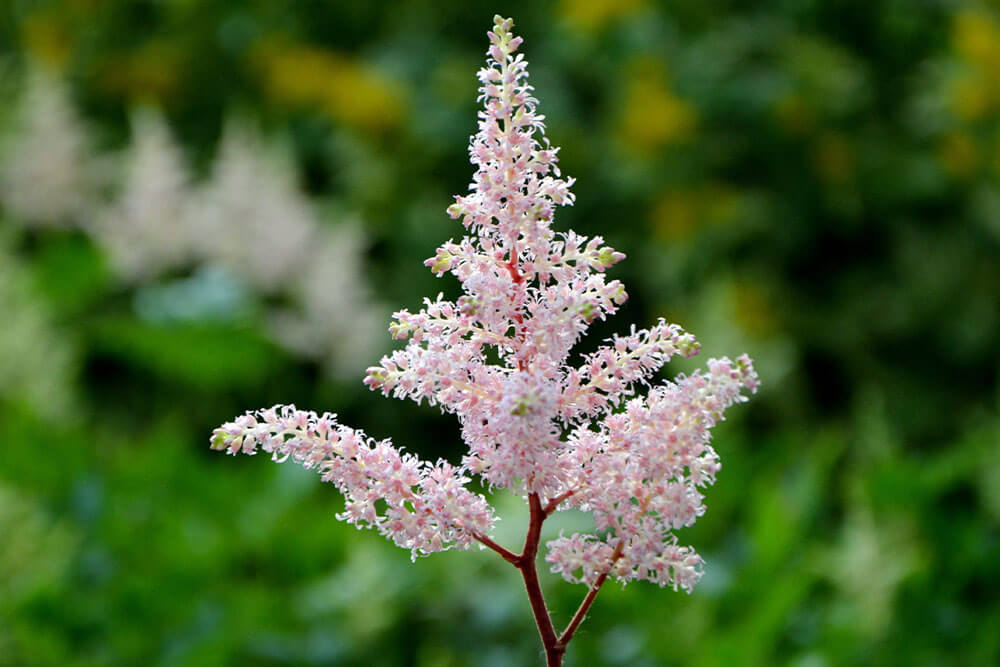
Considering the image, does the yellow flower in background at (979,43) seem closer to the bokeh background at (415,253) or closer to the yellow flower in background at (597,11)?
the bokeh background at (415,253)

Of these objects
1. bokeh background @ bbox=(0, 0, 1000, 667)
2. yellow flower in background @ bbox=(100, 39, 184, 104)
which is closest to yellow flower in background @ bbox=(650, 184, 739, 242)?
bokeh background @ bbox=(0, 0, 1000, 667)

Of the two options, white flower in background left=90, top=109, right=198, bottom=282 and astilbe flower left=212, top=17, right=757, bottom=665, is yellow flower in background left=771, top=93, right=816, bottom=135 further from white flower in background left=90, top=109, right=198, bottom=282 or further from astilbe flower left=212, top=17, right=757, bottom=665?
astilbe flower left=212, top=17, right=757, bottom=665

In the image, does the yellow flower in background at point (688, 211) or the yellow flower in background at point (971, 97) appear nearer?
Result: the yellow flower in background at point (971, 97)

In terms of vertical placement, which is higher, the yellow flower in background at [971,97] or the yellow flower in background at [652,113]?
the yellow flower in background at [652,113]

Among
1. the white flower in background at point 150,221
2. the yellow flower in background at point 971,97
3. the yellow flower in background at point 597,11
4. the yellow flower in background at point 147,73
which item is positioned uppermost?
the yellow flower in background at point 147,73

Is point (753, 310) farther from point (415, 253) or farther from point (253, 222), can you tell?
point (253, 222)

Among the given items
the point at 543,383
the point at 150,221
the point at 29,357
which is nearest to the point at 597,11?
the point at 150,221

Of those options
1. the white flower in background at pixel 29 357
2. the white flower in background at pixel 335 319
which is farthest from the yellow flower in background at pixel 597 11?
the white flower in background at pixel 29 357
